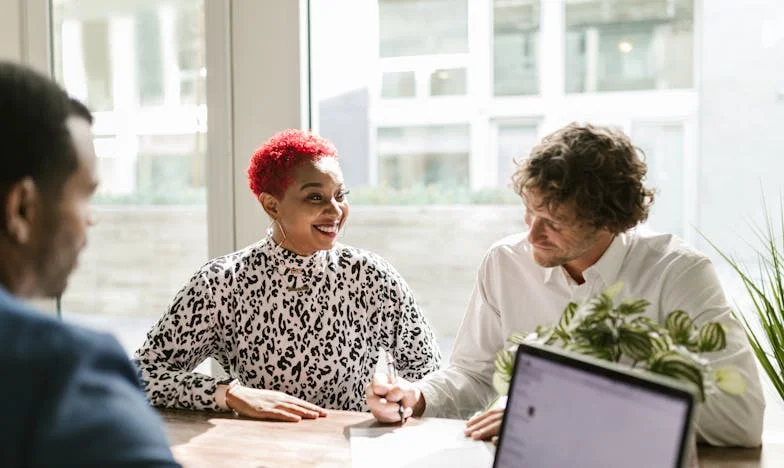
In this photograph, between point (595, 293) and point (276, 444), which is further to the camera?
point (595, 293)

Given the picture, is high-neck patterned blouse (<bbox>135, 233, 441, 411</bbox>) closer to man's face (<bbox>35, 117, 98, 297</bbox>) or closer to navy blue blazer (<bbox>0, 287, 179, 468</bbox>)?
man's face (<bbox>35, 117, 98, 297</bbox>)

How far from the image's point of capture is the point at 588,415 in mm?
985

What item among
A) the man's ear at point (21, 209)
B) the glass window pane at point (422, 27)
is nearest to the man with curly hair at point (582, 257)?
the glass window pane at point (422, 27)

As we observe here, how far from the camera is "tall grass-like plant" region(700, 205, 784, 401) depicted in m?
1.96

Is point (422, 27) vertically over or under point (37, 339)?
over

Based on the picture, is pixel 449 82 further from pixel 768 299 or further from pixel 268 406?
pixel 268 406

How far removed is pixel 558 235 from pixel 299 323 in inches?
29.4

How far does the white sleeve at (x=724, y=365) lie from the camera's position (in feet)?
4.77

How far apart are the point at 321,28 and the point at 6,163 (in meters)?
2.06

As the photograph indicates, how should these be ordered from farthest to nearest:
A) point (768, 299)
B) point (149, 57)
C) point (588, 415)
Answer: point (149, 57), point (768, 299), point (588, 415)

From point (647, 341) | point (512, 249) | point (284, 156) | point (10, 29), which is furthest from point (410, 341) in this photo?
point (10, 29)

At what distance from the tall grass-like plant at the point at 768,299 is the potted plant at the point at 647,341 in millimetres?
870

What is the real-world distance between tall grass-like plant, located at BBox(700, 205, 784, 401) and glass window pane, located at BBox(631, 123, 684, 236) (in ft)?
0.36

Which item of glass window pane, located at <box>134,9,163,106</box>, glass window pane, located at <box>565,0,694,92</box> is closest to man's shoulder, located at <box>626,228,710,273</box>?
glass window pane, located at <box>565,0,694,92</box>
